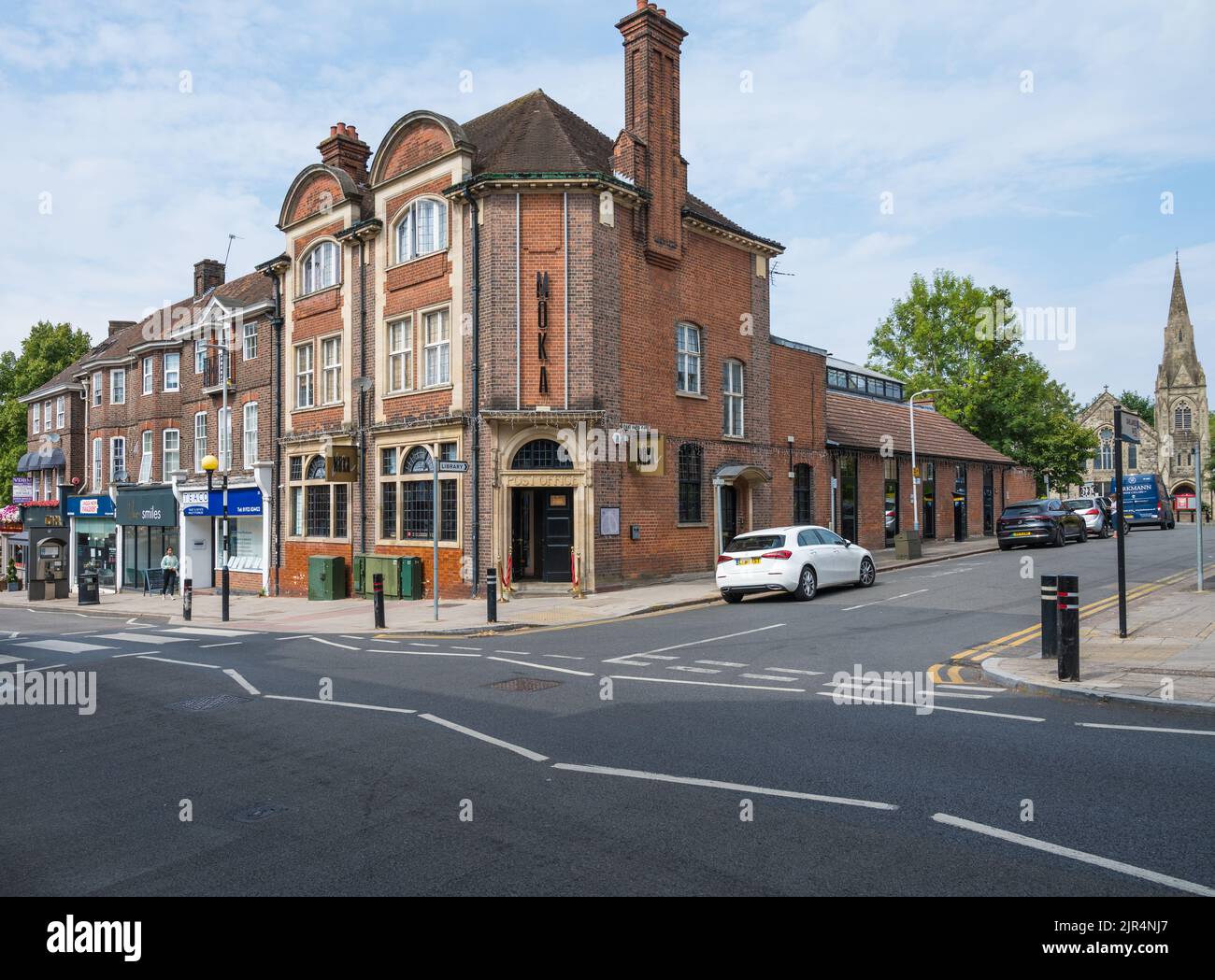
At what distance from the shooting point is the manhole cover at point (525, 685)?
9.89 m

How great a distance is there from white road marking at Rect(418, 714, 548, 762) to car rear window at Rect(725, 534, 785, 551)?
→ 1155 cm

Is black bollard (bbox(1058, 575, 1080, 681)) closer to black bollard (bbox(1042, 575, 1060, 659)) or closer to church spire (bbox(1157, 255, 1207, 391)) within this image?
black bollard (bbox(1042, 575, 1060, 659))

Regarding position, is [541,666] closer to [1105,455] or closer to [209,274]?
[209,274]

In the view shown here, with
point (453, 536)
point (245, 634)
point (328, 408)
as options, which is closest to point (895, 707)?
point (245, 634)

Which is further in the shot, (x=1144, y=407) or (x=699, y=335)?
(x=1144, y=407)

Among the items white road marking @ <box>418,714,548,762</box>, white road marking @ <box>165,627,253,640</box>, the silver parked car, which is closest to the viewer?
white road marking @ <box>418,714,548,762</box>

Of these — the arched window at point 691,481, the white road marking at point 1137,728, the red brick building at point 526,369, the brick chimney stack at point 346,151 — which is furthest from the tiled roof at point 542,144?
the white road marking at point 1137,728

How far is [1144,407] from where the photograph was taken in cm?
11650

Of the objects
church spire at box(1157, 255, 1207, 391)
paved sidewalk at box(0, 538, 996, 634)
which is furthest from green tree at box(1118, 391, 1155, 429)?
paved sidewalk at box(0, 538, 996, 634)

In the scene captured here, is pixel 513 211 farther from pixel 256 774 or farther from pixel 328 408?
pixel 256 774

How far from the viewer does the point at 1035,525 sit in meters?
30.8

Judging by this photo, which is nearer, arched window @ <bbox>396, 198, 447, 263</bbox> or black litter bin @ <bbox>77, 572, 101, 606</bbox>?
arched window @ <bbox>396, 198, 447, 263</bbox>

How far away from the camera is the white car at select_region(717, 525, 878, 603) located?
60.5 ft
